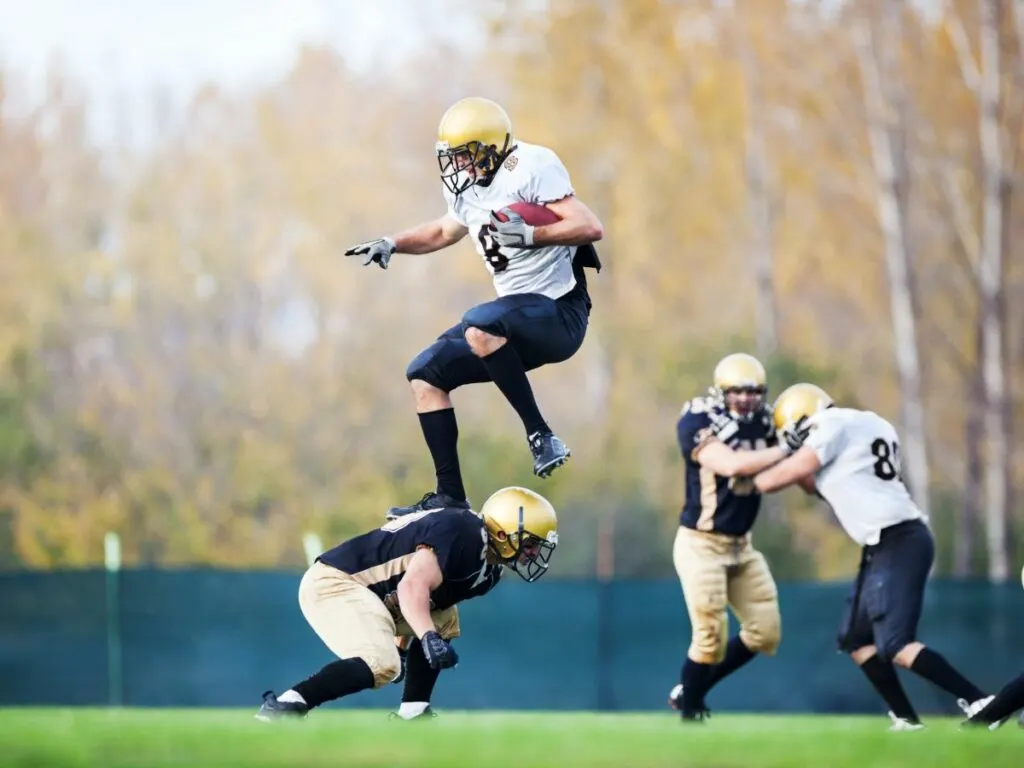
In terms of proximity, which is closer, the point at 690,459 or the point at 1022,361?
the point at 690,459

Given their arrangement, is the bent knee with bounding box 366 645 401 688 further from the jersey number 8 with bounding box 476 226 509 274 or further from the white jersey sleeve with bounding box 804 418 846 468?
the white jersey sleeve with bounding box 804 418 846 468

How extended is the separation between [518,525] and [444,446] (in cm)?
51

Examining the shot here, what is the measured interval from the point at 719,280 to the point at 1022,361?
16.7 ft

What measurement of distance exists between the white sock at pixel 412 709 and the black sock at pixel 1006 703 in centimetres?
270

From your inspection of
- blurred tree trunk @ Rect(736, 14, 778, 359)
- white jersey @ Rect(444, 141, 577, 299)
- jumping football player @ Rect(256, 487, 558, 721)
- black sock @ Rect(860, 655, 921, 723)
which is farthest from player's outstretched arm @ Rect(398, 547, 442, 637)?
blurred tree trunk @ Rect(736, 14, 778, 359)

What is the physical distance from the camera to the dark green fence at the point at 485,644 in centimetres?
1380

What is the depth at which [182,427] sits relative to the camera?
3008 centimetres

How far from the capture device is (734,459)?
396 inches

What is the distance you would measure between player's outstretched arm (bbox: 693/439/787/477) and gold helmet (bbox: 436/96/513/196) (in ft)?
10.5

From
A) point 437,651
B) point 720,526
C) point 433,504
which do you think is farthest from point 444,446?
point 720,526

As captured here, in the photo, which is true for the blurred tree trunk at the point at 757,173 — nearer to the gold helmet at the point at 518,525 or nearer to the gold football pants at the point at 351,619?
the gold helmet at the point at 518,525

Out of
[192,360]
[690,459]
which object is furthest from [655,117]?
[690,459]

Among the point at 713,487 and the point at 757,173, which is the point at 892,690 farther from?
the point at 757,173

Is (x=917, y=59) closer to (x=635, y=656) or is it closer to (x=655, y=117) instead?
(x=655, y=117)
